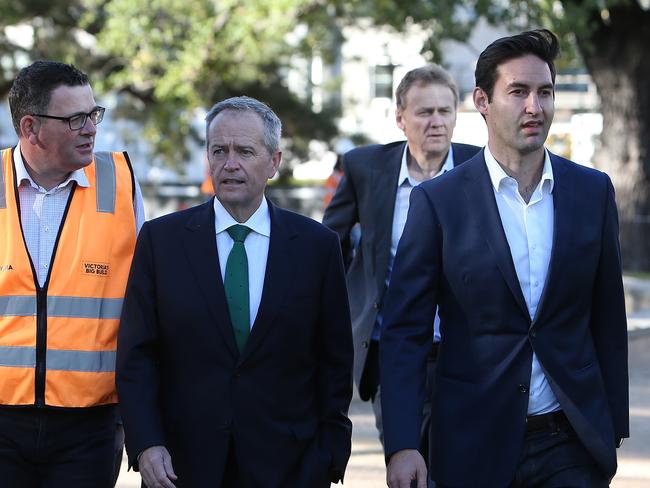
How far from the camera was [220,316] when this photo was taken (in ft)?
13.7

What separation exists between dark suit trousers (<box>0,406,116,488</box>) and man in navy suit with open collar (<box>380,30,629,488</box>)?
1053mm

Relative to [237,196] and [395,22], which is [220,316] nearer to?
[237,196]

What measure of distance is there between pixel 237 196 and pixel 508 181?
88 cm

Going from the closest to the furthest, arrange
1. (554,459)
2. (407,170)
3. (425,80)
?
(554,459), (407,170), (425,80)

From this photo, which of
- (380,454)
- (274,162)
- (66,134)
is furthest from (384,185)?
(380,454)

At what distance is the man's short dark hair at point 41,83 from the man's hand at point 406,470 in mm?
1736

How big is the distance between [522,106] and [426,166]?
208cm

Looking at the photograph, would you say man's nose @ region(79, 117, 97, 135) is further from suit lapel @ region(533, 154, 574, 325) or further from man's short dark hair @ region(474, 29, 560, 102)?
suit lapel @ region(533, 154, 574, 325)

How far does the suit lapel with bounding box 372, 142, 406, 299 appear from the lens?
6000 mm

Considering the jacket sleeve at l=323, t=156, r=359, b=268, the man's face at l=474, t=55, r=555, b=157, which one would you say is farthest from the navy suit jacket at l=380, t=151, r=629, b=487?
the jacket sleeve at l=323, t=156, r=359, b=268

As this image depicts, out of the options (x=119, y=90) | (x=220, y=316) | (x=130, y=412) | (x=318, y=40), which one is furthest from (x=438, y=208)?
(x=119, y=90)

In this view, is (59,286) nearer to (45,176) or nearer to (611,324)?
(45,176)

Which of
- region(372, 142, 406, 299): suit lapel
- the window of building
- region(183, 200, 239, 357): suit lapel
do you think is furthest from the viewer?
the window of building

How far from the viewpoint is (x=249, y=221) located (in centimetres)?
435
